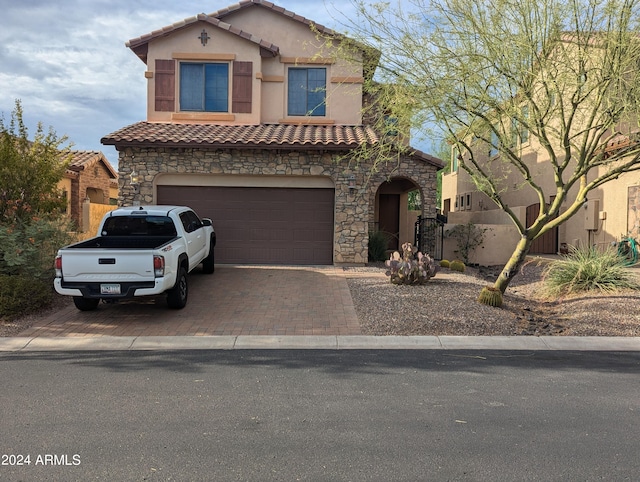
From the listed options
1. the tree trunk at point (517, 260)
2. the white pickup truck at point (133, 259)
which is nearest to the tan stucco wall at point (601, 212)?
the tree trunk at point (517, 260)

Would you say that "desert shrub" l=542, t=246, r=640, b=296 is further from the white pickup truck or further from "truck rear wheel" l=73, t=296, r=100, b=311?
"truck rear wheel" l=73, t=296, r=100, b=311

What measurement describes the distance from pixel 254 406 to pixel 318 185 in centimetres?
1021

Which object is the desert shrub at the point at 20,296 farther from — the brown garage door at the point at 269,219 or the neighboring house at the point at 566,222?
the neighboring house at the point at 566,222

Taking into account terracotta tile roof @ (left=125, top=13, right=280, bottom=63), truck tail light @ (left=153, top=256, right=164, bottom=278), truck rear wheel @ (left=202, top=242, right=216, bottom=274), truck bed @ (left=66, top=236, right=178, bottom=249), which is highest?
terracotta tile roof @ (left=125, top=13, right=280, bottom=63)

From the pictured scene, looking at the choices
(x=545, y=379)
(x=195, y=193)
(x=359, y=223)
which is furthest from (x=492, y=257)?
(x=545, y=379)

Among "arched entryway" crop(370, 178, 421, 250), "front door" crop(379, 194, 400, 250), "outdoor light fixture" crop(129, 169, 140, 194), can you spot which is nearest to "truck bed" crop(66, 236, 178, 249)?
"outdoor light fixture" crop(129, 169, 140, 194)

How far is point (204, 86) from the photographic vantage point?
16.0 meters

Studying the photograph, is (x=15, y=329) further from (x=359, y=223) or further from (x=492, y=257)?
(x=492, y=257)

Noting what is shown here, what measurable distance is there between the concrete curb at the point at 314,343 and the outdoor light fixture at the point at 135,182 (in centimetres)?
720

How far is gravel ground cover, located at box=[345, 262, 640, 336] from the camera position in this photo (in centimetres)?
845

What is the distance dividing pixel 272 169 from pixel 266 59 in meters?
4.46

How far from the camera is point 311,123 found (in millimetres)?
16438

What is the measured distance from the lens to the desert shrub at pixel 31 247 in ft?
32.8

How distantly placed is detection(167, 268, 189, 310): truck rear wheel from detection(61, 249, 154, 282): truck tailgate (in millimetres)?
951
